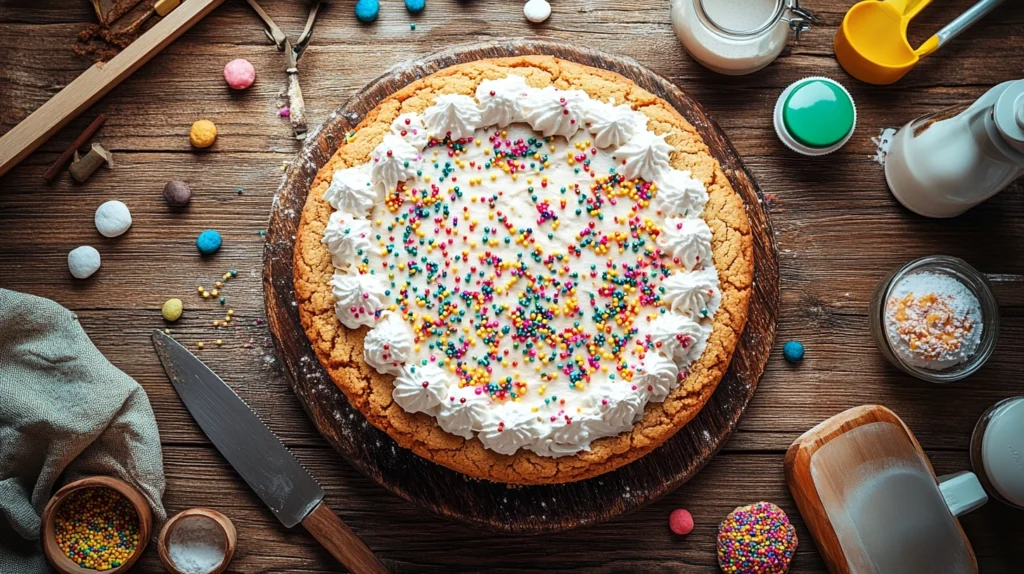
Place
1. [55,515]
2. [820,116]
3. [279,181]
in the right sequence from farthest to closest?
1. [279,181]
2. [820,116]
3. [55,515]

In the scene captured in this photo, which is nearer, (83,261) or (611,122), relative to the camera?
(611,122)

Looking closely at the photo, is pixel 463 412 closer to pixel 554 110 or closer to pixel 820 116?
pixel 554 110

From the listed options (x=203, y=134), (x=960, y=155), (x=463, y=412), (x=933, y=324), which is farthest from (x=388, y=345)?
Answer: (x=960, y=155)

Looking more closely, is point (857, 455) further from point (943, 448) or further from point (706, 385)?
point (706, 385)

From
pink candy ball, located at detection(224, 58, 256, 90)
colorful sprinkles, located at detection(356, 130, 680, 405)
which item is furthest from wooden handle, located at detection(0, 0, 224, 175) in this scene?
colorful sprinkles, located at detection(356, 130, 680, 405)

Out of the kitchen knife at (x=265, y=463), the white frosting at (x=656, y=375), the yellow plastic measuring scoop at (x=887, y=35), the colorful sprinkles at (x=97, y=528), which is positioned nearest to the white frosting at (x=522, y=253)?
the white frosting at (x=656, y=375)
